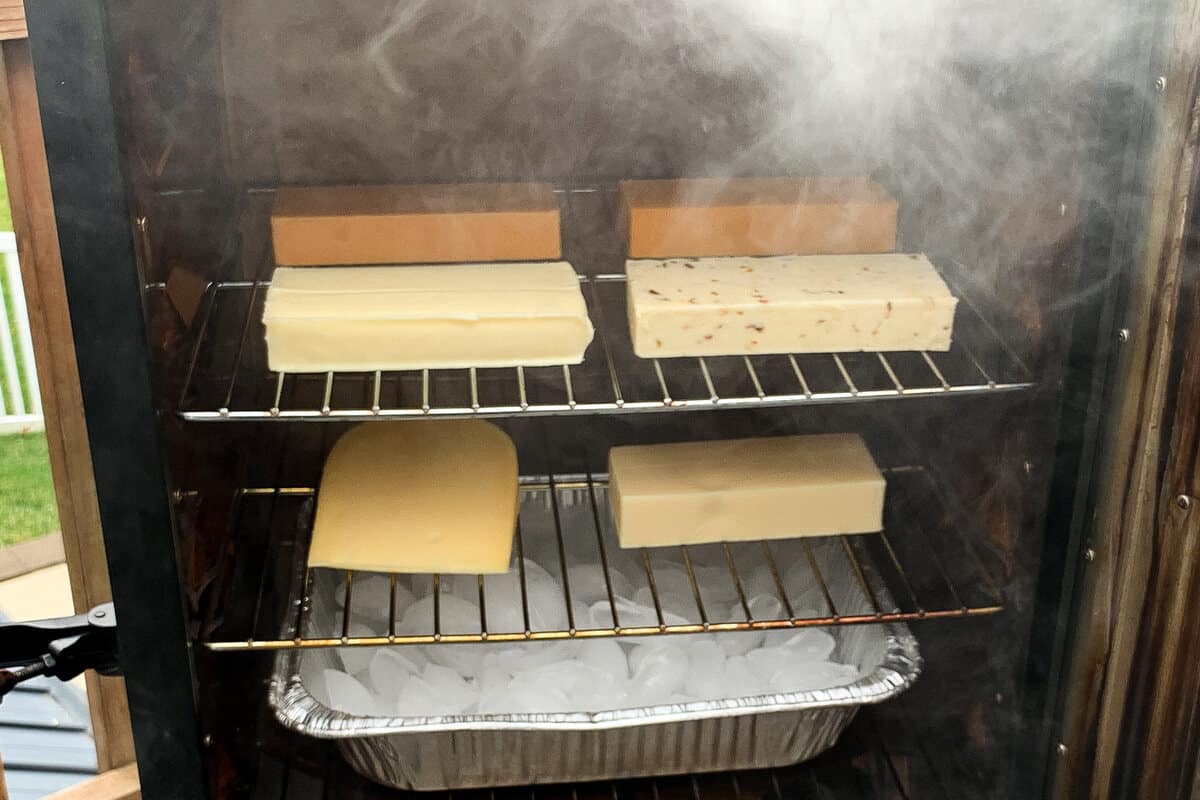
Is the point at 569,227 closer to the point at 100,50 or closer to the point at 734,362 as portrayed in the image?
the point at 734,362

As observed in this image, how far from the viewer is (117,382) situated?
3.16 ft

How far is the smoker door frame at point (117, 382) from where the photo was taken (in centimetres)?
86

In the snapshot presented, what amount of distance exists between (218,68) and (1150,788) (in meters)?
1.26

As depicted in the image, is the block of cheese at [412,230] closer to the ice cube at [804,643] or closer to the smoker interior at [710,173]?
the smoker interior at [710,173]

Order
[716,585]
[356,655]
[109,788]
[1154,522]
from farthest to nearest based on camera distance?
[109,788] < [716,585] < [356,655] < [1154,522]

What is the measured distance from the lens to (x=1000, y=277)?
1249 millimetres

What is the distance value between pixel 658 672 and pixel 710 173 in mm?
627

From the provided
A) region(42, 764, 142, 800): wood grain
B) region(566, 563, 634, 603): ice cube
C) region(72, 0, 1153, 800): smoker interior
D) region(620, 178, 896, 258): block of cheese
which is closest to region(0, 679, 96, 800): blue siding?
region(42, 764, 142, 800): wood grain

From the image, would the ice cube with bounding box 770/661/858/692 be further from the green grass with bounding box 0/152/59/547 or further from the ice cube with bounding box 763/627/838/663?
the green grass with bounding box 0/152/59/547

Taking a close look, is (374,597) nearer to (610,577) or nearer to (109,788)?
(610,577)

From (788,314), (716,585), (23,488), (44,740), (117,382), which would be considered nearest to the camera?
(117,382)

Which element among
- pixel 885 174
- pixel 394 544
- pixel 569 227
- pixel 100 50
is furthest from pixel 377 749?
pixel 885 174

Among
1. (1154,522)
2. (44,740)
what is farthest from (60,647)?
(44,740)

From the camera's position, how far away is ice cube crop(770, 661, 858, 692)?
138 cm
